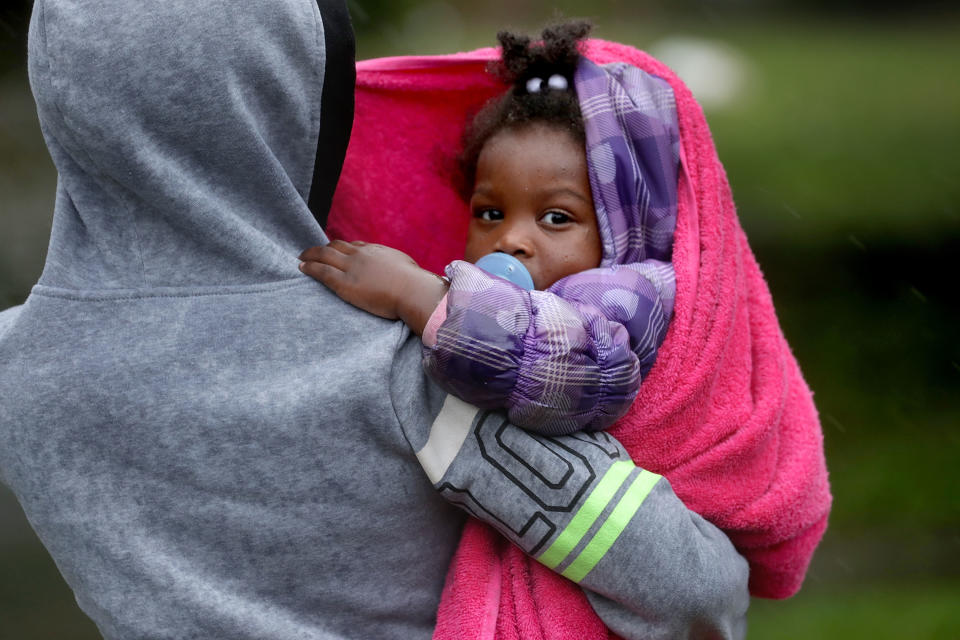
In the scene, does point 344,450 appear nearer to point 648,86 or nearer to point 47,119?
point 47,119

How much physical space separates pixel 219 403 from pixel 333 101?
18.1 inches

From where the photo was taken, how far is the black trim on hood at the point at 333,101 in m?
1.28

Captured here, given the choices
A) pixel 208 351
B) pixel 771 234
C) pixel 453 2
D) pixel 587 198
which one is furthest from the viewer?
pixel 453 2

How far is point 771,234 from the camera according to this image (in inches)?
146

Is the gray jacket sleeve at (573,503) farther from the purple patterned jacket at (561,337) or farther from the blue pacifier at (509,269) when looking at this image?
the blue pacifier at (509,269)

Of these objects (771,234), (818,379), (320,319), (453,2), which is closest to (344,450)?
(320,319)

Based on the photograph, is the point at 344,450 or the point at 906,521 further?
the point at 906,521

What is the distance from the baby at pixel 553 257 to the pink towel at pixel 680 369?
53 mm

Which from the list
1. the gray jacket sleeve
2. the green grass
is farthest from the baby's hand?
the green grass

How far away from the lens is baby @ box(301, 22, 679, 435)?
1.16 meters

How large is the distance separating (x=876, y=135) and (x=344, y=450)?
3.31 m

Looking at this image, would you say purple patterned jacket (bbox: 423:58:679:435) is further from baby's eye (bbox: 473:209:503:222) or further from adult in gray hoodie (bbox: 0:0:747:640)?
baby's eye (bbox: 473:209:503:222)

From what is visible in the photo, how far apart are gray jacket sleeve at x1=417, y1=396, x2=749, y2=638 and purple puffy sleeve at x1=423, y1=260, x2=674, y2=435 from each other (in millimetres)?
36

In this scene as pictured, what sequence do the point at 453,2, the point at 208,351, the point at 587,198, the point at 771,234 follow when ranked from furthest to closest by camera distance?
the point at 453,2
the point at 771,234
the point at 587,198
the point at 208,351
